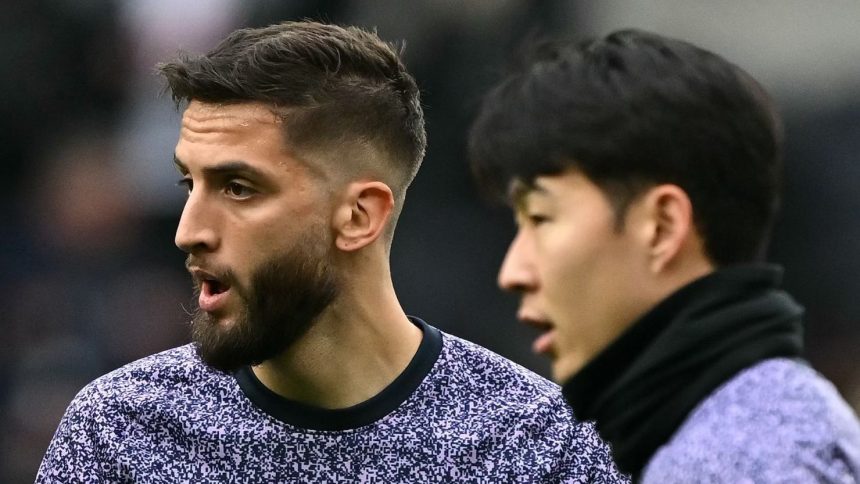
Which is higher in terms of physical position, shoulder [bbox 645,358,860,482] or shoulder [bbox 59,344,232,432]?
shoulder [bbox 645,358,860,482]

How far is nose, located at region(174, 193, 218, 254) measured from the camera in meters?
3.61

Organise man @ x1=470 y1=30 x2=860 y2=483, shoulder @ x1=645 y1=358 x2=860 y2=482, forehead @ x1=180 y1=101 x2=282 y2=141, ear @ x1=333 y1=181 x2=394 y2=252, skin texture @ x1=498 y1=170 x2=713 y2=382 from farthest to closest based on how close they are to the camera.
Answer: ear @ x1=333 y1=181 x2=394 y2=252, forehead @ x1=180 y1=101 x2=282 y2=141, skin texture @ x1=498 y1=170 x2=713 y2=382, man @ x1=470 y1=30 x2=860 y2=483, shoulder @ x1=645 y1=358 x2=860 y2=482

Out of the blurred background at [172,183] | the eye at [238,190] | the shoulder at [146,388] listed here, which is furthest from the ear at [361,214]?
the blurred background at [172,183]

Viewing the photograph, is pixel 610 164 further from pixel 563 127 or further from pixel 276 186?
pixel 276 186

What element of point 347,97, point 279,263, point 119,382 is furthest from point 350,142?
point 119,382

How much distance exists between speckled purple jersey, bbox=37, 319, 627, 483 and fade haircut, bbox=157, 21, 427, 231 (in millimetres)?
552

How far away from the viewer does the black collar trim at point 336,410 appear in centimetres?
370

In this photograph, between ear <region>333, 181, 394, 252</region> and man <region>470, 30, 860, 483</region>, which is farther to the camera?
ear <region>333, 181, 394, 252</region>

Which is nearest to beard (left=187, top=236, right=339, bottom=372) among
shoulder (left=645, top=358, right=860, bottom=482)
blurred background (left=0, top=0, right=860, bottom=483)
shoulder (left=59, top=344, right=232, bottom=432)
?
shoulder (left=59, top=344, right=232, bottom=432)

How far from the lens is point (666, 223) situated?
2.40 meters

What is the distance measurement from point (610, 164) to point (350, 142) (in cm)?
157

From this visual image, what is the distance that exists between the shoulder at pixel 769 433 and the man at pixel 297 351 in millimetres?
1458

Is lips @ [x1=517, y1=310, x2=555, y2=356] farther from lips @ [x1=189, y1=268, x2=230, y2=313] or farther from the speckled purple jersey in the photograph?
lips @ [x1=189, y1=268, x2=230, y2=313]

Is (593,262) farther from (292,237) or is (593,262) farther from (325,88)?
(325,88)
